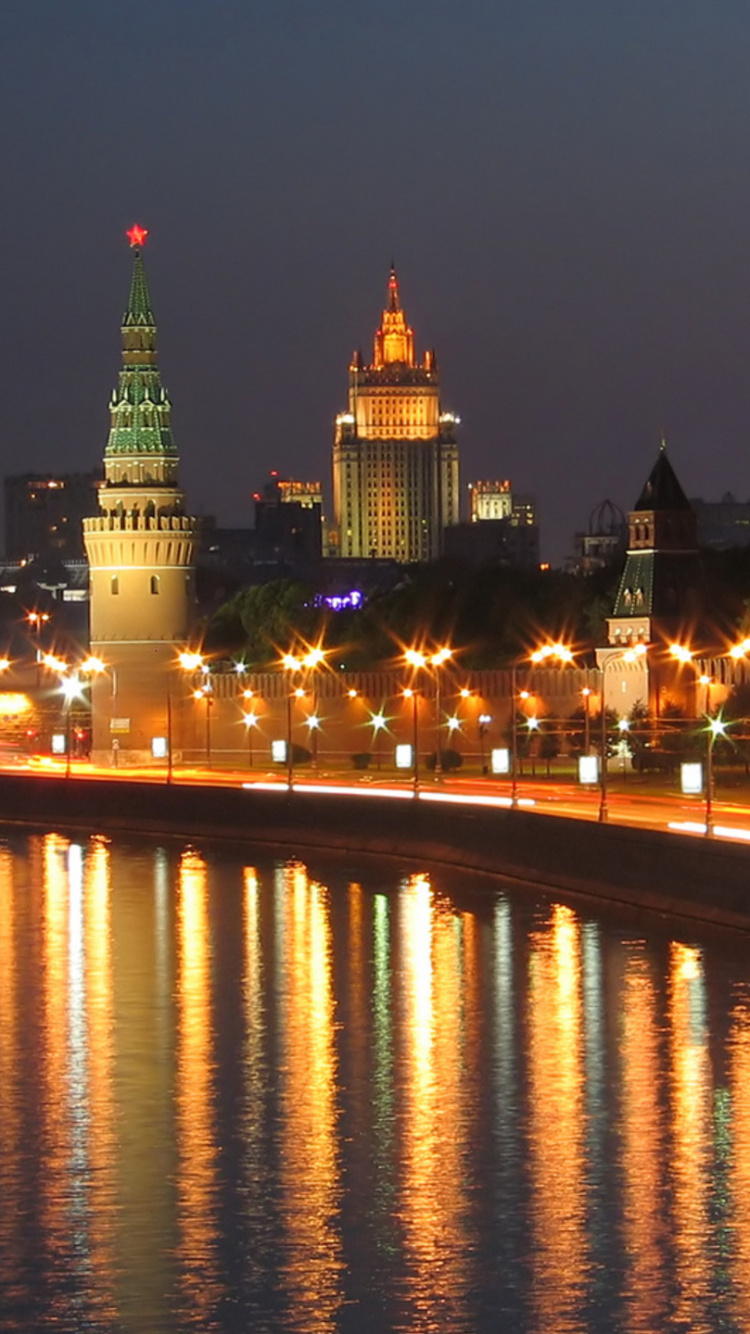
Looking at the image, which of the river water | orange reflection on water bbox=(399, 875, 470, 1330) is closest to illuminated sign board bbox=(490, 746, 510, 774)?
the river water

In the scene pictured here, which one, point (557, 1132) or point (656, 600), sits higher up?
point (656, 600)

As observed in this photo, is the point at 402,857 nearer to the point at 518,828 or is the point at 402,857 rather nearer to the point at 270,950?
the point at 518,828

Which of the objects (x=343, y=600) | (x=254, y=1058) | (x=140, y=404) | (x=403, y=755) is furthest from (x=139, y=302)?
(x=343, y=600)

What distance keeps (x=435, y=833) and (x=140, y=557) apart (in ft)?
132

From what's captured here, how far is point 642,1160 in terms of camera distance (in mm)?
23828

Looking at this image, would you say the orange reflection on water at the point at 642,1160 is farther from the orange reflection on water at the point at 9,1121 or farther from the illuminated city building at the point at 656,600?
the illuminated city building at the point at 656,600

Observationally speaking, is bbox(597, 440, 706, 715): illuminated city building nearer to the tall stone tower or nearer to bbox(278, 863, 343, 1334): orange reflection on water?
the tall stone tower

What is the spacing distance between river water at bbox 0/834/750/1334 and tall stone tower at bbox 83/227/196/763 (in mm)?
47643

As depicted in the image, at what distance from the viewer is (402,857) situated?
55.3 metres

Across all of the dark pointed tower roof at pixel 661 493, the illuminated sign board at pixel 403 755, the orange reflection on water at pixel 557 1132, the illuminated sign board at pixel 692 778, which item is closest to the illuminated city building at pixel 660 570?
the dark pointed tower roof at pixel 661 493

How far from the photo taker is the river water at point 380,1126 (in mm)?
19844

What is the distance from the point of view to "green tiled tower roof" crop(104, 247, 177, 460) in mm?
92875

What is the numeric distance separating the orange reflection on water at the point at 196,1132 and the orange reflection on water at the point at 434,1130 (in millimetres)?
1441

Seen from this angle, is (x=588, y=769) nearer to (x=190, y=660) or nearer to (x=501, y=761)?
(x=501, y=761)
